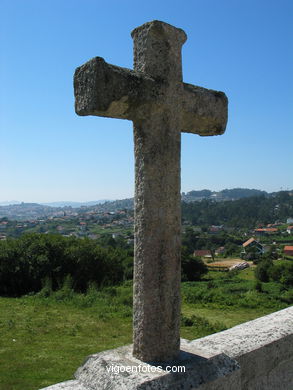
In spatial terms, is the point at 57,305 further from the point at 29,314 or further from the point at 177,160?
the point at 177,160

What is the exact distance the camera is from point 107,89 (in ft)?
7.12

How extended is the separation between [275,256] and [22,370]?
49106 mm

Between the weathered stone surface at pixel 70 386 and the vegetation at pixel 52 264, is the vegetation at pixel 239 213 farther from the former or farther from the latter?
the weathered stone surface at pixel 70 386

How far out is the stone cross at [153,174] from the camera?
2289 mm

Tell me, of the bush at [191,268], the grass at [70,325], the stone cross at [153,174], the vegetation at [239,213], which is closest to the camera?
the stone cross at [153,174]

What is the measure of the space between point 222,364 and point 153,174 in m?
1.24

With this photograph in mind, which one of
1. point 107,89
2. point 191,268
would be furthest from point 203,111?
point 191,268

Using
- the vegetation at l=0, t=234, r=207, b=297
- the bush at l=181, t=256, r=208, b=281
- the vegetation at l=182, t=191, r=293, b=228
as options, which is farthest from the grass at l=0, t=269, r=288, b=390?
the vegetation at l=182, t=191, r=293, b=228

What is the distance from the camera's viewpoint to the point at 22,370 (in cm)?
748

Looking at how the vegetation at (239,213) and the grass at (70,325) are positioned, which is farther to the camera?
the vegetation at (239,213)

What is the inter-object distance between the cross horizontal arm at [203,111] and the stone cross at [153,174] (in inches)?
8.3

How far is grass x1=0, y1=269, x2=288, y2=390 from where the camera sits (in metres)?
7.61

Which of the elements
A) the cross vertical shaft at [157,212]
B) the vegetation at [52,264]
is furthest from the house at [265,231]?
the cross vertical shaft at [157,212]

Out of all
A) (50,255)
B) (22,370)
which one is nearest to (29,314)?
(22,370)
